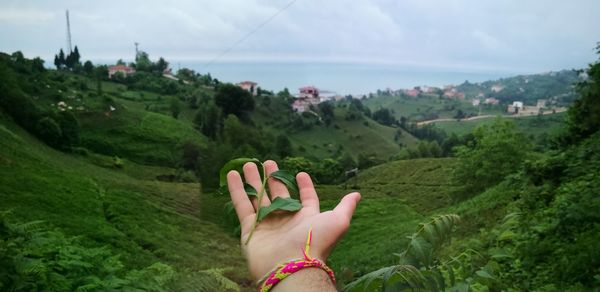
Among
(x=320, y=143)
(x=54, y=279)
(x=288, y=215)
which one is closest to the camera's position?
(x=288, y=215)

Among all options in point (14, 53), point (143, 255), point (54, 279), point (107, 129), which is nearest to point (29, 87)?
point (107, 129)

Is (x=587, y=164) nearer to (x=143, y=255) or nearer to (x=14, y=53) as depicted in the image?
(x=143, y=255)

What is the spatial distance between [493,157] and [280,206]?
2096 centimetres

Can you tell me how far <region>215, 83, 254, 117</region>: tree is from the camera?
160ft

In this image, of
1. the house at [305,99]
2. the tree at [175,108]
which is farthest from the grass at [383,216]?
the house at [305,99]

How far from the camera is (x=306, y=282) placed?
95cm

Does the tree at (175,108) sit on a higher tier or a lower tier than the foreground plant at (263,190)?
lower

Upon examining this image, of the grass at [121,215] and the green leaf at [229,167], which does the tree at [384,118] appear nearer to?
the grass at [121,215]

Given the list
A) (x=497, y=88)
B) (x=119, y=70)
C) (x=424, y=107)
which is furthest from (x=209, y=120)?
(x=497, y=88)

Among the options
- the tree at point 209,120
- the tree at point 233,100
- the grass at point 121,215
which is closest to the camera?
the grass at point 121,215

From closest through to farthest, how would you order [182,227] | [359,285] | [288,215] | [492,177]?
[359,285], [288,215], [182,227], [492,177]

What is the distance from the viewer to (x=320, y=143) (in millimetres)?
58281

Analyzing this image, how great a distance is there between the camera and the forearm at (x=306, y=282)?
0.94 metres

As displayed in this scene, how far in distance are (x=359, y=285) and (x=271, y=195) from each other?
17.7 inches
